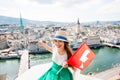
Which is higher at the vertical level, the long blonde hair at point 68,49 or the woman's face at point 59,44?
the woman's face at point 59,44

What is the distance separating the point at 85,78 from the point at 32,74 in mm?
347

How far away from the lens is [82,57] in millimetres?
895

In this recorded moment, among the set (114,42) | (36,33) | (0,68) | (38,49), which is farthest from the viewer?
(36,33)

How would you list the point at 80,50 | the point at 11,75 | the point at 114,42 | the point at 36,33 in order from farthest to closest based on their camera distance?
the point at 36,33, the point at 114,42, the point at 11,75, the point at 80,50

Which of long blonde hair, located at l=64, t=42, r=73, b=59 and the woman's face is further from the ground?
the woman's face

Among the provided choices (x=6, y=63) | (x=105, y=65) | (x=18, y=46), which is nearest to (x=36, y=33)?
(x=18, y=46)

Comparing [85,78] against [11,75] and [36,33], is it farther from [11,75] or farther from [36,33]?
[36,33]

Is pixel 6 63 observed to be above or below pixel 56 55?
below

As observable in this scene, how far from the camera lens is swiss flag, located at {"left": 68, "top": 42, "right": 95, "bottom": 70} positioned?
882 mm

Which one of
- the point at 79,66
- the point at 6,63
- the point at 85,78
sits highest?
the point at 79,66

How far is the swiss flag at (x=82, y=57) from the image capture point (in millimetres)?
882

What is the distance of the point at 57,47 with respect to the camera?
98 cm

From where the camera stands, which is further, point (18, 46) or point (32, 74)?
point (18, 46)

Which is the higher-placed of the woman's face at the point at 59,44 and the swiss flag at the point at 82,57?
the woman's face at the point at 59,44
